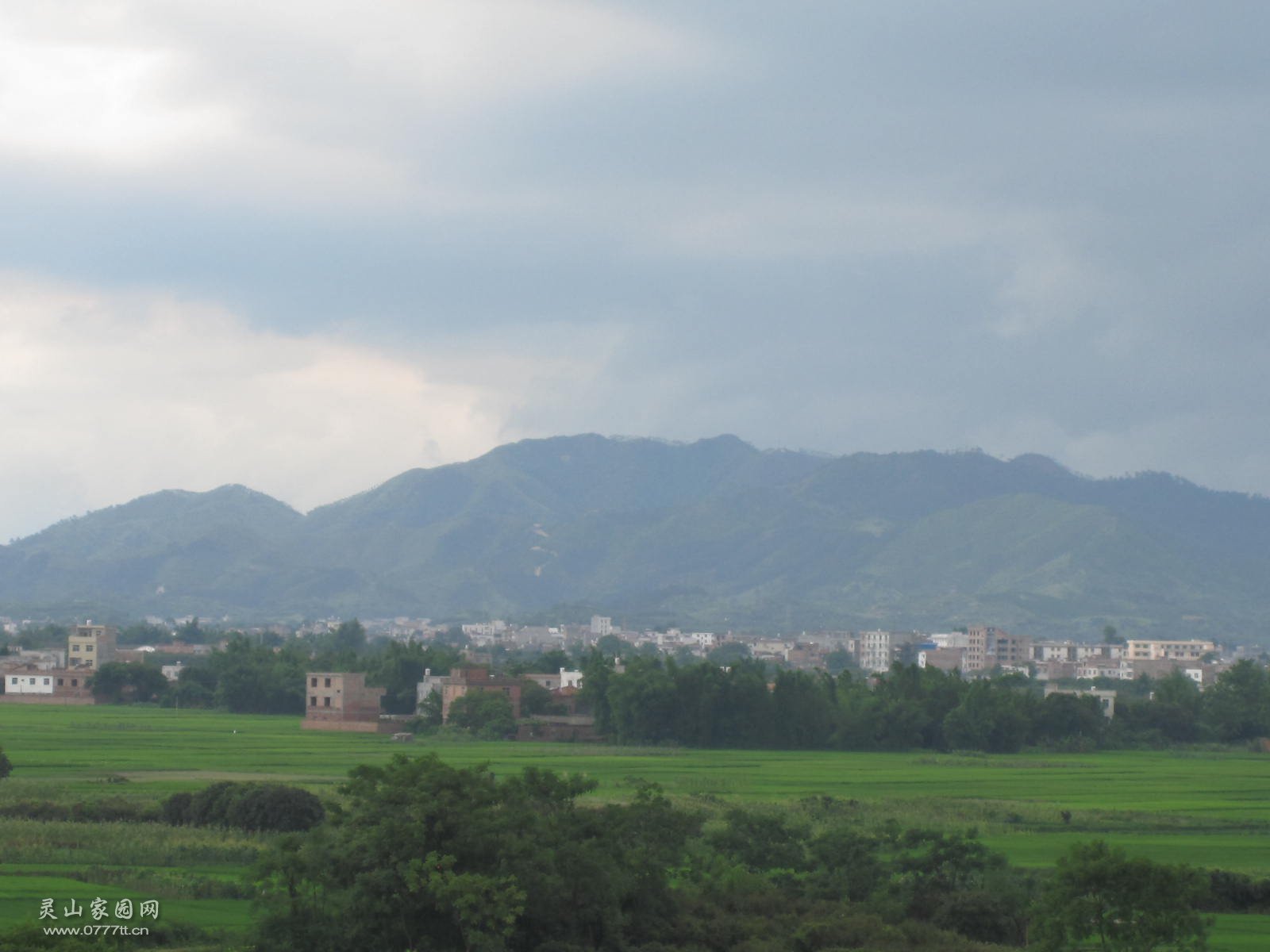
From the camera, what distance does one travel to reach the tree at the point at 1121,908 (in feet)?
96.9

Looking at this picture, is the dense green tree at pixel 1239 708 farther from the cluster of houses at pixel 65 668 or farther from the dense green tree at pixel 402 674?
the cluster of houses at pixel 65 668

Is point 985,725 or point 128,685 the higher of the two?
point 128,685

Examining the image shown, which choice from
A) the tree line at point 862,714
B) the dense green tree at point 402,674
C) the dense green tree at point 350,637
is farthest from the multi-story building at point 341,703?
the dense green tree at point 350,637

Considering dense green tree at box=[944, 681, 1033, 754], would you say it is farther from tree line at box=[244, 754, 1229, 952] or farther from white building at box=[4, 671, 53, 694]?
white building at box=[4, 671, 53, 694]

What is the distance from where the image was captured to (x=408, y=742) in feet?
271

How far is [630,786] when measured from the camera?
5716cm

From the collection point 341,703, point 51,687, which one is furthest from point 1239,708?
point 51,687

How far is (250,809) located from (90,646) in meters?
97.6

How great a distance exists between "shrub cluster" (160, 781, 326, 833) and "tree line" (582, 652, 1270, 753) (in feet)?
138

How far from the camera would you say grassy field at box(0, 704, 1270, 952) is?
120 ft

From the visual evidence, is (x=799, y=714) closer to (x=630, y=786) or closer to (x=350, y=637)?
(x=630, y=786)

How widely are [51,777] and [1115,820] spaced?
3408 centimetres

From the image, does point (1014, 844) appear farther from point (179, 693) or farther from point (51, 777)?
point (179, 693)

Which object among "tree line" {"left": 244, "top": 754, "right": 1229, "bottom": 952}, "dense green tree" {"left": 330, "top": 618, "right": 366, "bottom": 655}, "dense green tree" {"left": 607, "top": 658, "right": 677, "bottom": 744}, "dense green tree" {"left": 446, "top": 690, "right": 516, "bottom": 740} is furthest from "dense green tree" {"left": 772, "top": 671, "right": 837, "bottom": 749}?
"dense green tree" {"left": 330, "top": 618, "right": 366, "bottom": 655}
